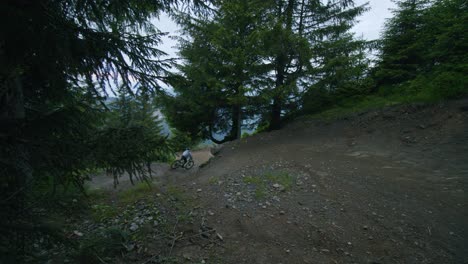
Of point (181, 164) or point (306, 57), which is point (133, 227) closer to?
point (181, 164)

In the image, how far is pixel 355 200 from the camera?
176 inches

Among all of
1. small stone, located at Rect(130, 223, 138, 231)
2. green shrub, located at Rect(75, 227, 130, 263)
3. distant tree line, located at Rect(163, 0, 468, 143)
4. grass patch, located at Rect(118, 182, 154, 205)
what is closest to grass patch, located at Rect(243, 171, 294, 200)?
small stone, located at Rect(130, 223, 138, 231)

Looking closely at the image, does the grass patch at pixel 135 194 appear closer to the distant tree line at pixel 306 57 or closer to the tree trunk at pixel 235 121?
the distant tree line at pixel 306 57

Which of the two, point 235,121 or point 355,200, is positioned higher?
point 235,121

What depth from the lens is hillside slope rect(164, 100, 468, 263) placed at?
327cm

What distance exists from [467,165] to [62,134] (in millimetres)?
8292

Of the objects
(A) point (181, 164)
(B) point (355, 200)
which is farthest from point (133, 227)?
(A) point (181, 164)

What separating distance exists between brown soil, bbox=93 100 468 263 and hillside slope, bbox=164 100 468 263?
0.7 inches

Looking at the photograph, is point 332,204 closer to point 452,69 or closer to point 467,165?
point 467,165

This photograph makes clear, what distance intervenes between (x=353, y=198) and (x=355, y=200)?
8cm

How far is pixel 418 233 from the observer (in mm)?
3467

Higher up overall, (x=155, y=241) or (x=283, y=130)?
(x=283, y=130)

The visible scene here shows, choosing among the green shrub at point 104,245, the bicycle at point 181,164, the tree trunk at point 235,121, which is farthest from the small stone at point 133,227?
the tree trunk at point 235,121

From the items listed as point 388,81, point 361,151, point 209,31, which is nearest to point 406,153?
point 361,151
